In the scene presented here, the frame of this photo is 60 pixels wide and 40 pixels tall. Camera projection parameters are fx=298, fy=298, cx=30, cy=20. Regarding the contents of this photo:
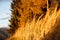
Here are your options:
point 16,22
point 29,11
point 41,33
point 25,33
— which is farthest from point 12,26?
point 41,33

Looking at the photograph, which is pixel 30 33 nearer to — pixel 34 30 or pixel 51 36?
pixel 34 30

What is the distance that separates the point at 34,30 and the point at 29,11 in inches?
215

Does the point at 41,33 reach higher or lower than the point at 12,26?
higher

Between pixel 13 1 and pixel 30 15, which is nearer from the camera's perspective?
pixel 30 15

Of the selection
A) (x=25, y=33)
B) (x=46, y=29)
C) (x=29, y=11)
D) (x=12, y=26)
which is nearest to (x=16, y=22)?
(x=12, y=26)

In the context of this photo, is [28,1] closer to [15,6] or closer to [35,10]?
[35,10]

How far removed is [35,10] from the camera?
52.5 feet

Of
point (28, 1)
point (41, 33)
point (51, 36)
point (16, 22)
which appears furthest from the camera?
point (16, 22)

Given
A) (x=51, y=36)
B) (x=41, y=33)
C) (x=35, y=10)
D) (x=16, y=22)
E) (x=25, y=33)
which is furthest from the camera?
(x=16, y=22)

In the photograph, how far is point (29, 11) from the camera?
16.9 m

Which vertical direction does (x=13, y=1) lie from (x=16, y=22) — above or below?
above

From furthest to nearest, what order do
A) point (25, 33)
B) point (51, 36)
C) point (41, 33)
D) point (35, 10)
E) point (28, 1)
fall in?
point (28, 1) → point (35, 10) → point (25, 33) → point (41, 33) → point (51, 36)

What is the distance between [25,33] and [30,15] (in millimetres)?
4530

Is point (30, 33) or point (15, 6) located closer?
point (30, 33)
